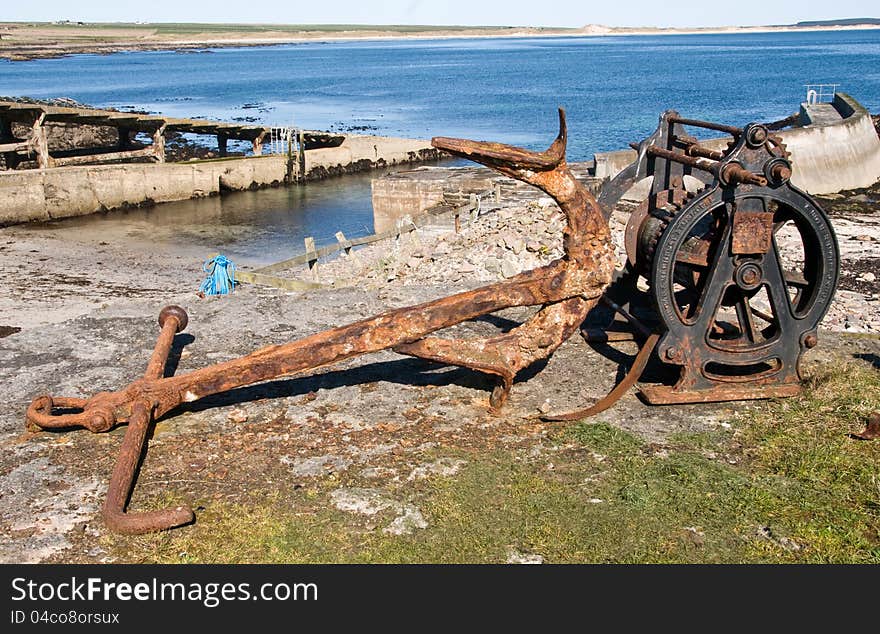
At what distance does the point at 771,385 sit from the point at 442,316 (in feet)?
8.00

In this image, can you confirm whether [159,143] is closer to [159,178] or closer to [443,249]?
[159,178]

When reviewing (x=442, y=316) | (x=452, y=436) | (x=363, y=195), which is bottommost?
(x=363, y=195)

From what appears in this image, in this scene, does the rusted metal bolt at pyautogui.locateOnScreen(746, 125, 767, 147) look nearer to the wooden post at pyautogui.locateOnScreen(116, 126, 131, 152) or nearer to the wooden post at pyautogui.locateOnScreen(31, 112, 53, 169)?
the wooden post at pyautogui.locateOnScreen(31, 112, 53, 169)

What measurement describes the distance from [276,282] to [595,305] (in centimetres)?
678

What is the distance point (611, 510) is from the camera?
4680 millimetres

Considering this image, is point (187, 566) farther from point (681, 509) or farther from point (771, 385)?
point (771, 385)

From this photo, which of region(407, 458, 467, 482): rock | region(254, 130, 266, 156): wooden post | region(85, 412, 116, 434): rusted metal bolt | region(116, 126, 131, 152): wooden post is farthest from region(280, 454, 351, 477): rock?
region(254, 130, 266, 156): wooden post

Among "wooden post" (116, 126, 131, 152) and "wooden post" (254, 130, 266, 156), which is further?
"wooden post" (254, 130, 266, 156)

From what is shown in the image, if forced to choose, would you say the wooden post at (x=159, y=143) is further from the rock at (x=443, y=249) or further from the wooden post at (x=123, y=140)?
the rock at (x=443, y=249)

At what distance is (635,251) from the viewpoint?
6957 millimetres

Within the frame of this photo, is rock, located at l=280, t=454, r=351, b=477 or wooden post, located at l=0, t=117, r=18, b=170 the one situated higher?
rock, located at l=280, t=454, r=351, b=477

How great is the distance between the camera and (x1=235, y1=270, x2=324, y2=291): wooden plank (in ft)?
38.0

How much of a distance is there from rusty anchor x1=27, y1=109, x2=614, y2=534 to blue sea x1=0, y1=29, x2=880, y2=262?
19.4 m

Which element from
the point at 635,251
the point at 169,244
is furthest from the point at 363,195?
the point at 635,251
